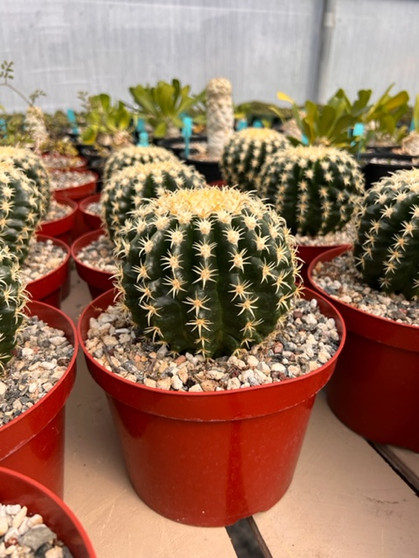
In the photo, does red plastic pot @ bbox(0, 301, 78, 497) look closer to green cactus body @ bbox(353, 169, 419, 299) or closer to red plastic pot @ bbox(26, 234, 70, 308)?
red plastic pot @ bbox(26, 234, 70, 308)

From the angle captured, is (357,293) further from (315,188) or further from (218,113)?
(218,113)

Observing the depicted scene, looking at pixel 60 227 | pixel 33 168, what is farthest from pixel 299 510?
pixel 33 168

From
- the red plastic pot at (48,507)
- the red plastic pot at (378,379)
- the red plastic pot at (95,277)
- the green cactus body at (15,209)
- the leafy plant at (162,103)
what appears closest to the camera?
the red plastic pot at (48,507)

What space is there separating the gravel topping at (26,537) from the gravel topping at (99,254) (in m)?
1.03

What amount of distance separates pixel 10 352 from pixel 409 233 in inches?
43.8

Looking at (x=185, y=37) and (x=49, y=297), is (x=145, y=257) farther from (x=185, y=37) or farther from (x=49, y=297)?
(x=185, y=37)

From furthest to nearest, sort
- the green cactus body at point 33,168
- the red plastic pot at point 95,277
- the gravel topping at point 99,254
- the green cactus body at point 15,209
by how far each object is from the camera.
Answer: the green cactus body at point 33,168, the gravel topping at point 99,254, the red plastic pot at point 95,277, the green cactus body at point 15,209

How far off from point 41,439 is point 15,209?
865mm

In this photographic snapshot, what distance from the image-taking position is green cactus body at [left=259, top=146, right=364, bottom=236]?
1900 mm

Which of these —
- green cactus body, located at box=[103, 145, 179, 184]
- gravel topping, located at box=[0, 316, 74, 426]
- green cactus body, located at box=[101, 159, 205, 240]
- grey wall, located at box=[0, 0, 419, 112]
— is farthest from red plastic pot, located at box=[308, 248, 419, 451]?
grey wall, located at box=[0, 0, 419, 112]

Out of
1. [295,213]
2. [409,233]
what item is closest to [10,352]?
[409,233]

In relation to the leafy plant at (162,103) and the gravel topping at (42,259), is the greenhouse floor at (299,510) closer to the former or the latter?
the gravel topping at (42,259)

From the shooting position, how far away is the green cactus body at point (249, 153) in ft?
8.37

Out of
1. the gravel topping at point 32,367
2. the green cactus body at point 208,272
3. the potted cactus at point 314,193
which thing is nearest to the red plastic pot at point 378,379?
the green cactus body at point 208,272
